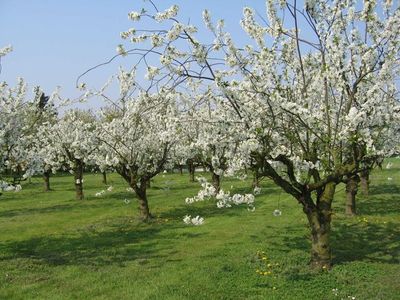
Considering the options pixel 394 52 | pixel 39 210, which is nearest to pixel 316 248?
pixel 394 52

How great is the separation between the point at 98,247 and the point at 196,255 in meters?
3.53

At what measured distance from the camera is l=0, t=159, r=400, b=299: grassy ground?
1009cm

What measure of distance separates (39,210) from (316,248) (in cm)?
1728

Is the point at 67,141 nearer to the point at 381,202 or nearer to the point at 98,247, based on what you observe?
the point at 98,247

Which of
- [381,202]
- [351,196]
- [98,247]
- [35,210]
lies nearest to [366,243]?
[351,196]

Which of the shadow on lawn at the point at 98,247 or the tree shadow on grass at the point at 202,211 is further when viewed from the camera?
the tree shadow on grass at the point at 202,211

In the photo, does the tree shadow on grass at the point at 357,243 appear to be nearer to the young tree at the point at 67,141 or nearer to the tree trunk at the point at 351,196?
the tree trunk at the point at 351,196

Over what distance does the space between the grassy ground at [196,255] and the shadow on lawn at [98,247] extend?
3 cm

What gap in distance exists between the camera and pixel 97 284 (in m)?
10.7

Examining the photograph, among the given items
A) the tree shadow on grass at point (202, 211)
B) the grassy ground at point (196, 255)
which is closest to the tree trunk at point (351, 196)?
the grassy ground at point (196, 255)

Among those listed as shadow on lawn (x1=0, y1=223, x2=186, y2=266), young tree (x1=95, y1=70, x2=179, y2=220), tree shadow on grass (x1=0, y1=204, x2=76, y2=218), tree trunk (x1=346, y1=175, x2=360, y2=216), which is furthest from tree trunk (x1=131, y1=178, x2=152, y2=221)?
tree trunk (x1=346, y1=175, x2=360, y2=216)

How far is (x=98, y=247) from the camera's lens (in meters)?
14.7

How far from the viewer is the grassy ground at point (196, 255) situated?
33.1 ft

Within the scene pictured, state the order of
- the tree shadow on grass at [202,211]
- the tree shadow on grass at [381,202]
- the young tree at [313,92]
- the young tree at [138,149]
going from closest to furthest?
the young tree at [313,92]
the young tree at [138,149]
the tree shadow on grass at [381,202]
the tree shadow on grass at [202,211]
